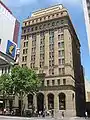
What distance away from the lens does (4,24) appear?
7.26m

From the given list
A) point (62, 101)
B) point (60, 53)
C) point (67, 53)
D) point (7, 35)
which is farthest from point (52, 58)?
point (7, 35)

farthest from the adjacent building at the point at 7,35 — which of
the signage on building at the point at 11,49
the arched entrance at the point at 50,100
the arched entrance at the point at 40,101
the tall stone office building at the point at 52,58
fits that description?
the arched entrance at the point at 40,101

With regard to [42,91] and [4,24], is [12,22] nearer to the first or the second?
[4,24]

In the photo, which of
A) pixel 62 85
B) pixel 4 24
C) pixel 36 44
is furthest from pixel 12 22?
pixel 36 44

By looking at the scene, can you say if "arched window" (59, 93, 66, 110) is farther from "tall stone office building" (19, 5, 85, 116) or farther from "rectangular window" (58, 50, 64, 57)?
"rectangular window" (58, 50, 64, 57)

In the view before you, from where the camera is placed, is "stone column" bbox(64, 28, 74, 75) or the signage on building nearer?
the signage on building

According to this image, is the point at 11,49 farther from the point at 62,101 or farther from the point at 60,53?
the point at 60,53

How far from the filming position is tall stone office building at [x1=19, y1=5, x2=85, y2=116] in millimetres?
65500

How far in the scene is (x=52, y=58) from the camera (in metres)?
71.7

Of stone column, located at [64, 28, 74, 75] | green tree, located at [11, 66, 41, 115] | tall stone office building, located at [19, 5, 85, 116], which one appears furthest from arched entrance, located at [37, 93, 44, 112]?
green tree, located at [11, 66, 41, 115]

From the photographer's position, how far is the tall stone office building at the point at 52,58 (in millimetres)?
65500

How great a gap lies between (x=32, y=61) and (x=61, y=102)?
19.8 m

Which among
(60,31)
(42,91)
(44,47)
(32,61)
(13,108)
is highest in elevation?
(60,31)

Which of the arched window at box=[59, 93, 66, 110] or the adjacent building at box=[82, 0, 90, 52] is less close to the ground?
the adjacent building at box=[82, 0, 90, 52]
